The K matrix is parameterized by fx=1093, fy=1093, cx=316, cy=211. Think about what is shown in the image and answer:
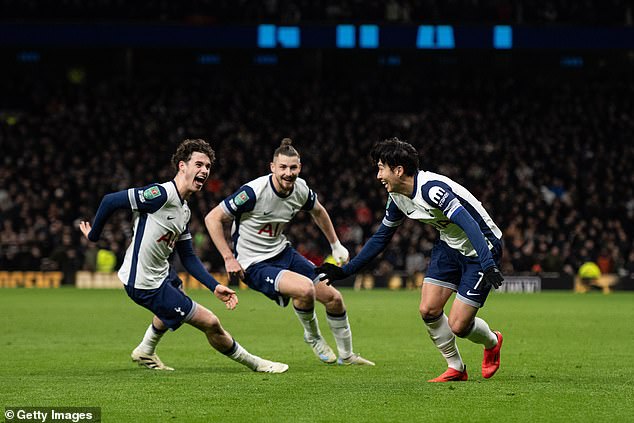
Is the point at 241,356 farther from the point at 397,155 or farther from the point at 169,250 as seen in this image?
the point at 397,155

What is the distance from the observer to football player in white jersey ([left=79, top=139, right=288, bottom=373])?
9.79m

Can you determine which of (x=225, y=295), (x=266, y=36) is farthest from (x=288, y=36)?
(x=225, y=295)

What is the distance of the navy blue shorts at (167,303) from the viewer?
984 cm

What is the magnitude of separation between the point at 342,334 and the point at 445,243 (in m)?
2.00

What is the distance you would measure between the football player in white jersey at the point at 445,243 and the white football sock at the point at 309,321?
49.0 inches

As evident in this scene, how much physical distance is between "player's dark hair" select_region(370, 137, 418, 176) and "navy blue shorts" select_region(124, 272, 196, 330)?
7.41 feet

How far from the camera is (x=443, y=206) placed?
8781 millimetres

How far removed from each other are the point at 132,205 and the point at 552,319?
10.0 meters

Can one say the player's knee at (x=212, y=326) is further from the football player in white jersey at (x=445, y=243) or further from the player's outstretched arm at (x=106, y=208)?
the player's outstretched arm at (x=106, y=208)

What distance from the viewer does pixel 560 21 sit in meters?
35.8

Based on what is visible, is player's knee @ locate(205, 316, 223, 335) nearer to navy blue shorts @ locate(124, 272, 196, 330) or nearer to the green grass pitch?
navy blue shorts @ locate(124, 272, 196, 330)

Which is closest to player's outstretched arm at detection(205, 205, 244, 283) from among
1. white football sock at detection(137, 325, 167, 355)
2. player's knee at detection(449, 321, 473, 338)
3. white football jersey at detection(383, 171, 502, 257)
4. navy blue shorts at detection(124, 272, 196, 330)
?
navy blue shorts at detection(124, 272, 196, 330)

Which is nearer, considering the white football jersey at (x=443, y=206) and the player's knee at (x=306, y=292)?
the white football jersey at (x=443, y=206)

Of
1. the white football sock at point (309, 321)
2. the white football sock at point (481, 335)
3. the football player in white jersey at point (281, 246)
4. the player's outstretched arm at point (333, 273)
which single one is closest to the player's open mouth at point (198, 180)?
the football player in white jersey at point (281, 246)
